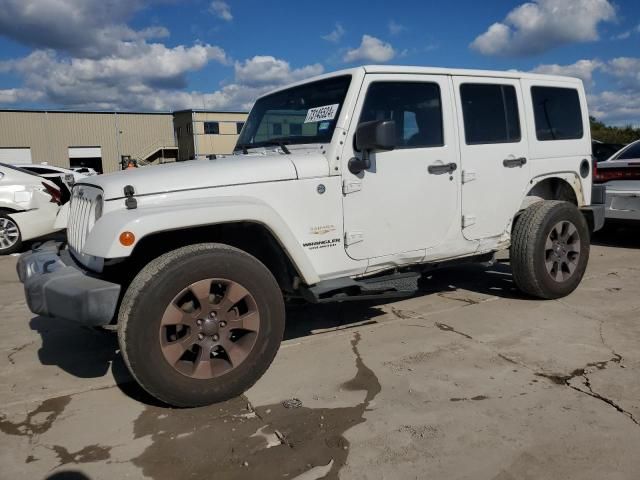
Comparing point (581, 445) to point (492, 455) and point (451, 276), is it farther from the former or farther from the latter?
point (451, 276)

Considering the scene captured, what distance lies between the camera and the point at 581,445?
8.55 ft

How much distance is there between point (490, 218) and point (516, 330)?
943mm

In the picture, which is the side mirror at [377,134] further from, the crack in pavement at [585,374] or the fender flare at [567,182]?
the fender flare at [567,182]

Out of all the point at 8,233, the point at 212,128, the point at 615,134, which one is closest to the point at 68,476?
the point at 8,233

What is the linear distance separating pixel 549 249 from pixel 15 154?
158ft

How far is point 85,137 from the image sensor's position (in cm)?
4706

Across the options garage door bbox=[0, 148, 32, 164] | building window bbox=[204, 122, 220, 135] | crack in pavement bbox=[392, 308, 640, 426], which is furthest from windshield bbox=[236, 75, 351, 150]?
garage door bbox=[0, 148, 32, 164]

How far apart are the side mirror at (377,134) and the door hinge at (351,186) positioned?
0.85 ft

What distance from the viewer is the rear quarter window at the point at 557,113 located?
188 inches

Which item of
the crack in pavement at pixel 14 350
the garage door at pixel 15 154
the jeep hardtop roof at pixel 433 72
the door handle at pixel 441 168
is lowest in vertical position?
the crack in pavement at pixel 14 350

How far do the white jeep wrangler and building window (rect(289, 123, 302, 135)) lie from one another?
13 mm

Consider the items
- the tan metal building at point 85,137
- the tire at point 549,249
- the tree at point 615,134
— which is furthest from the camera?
the tan metal building at point 85,137

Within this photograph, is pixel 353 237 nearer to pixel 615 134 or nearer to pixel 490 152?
pixel 490 152

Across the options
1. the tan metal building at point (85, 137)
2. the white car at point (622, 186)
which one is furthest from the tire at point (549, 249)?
the tan metal building at point (85, 137)
